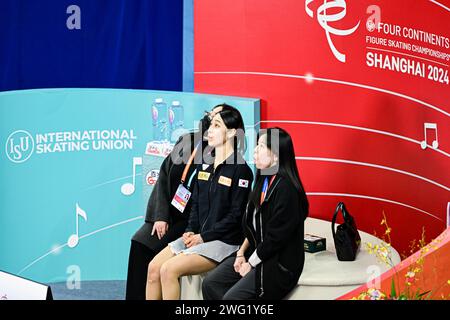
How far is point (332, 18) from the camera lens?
518 centimetres

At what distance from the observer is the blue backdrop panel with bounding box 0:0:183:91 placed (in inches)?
224

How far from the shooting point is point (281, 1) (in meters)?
5.24

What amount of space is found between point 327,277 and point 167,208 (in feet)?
3.51

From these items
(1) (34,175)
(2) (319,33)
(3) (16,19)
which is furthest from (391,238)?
(3) (16,19)

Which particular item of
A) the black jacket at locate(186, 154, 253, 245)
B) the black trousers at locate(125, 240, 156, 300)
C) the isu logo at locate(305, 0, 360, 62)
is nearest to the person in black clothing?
the black trousers at locate(125, 240, 156, 300)

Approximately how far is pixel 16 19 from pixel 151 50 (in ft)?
3.46

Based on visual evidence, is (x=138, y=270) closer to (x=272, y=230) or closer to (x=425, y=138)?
(x=272, y=230)

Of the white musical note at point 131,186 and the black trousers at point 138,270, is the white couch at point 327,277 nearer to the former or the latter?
the black trousers at point 138,270

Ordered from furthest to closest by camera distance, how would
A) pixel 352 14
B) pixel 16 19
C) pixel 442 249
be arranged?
pixel 16 19
pixel 352 14
pixel 442 249

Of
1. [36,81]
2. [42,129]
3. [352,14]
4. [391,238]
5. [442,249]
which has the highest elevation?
A: [352,14]

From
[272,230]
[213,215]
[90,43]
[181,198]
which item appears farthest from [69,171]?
[272,230]

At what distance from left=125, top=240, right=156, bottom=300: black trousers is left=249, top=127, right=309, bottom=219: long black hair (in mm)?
936

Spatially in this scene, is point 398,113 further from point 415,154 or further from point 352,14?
point 352,14

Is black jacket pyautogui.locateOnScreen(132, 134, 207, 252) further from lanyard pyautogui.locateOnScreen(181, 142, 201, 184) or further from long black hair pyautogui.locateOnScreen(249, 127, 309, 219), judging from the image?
long black hair pyautogui.locateOnScreen(249, 127, 309, 219)
